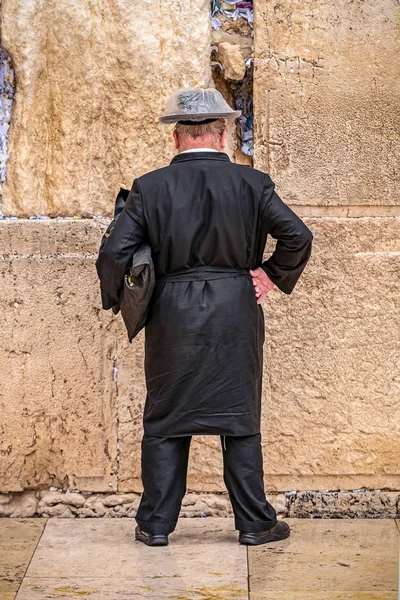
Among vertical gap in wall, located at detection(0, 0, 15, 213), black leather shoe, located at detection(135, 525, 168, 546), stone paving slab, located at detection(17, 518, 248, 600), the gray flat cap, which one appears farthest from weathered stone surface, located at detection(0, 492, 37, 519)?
the gray flat cap

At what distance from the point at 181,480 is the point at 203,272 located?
850 millimetres

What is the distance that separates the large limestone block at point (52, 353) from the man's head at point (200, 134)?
0.69 m

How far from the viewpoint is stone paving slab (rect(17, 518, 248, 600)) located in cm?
370

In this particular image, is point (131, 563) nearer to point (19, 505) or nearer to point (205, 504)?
point (205, 504)

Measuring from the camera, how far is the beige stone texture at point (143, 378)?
4.49m

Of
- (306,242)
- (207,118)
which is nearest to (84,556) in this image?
(306,242)

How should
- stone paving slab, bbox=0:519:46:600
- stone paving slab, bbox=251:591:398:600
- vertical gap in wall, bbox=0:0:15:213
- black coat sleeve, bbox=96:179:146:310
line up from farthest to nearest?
vertical gap in wall, bbox=0:0:15:213
black coat sleeve, bbox=96:179:146:310
stone paving slab, bbox=0:519:46:600
stone paving slab, bbox=251:591:398:600

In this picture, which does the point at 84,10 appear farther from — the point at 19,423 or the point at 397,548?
the point at 397,548

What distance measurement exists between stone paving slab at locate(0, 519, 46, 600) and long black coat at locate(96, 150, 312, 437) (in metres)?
0.73

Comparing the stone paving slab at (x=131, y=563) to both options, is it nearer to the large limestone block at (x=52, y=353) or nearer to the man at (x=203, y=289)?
the man at (x=203, y=289)

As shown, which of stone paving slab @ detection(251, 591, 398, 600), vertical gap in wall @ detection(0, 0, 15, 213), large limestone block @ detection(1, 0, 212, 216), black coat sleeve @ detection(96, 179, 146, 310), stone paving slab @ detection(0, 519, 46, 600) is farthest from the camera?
vertical gap in wall @ detection(0, 0, 15, 213)

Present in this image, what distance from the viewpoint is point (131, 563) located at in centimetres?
398

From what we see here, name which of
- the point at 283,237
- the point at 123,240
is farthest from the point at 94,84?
the point at 283,237

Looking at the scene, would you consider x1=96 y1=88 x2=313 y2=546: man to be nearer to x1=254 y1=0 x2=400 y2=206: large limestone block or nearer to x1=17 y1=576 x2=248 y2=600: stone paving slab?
x1=17 y1=576 x2=248 y2=600: stone paving slab
